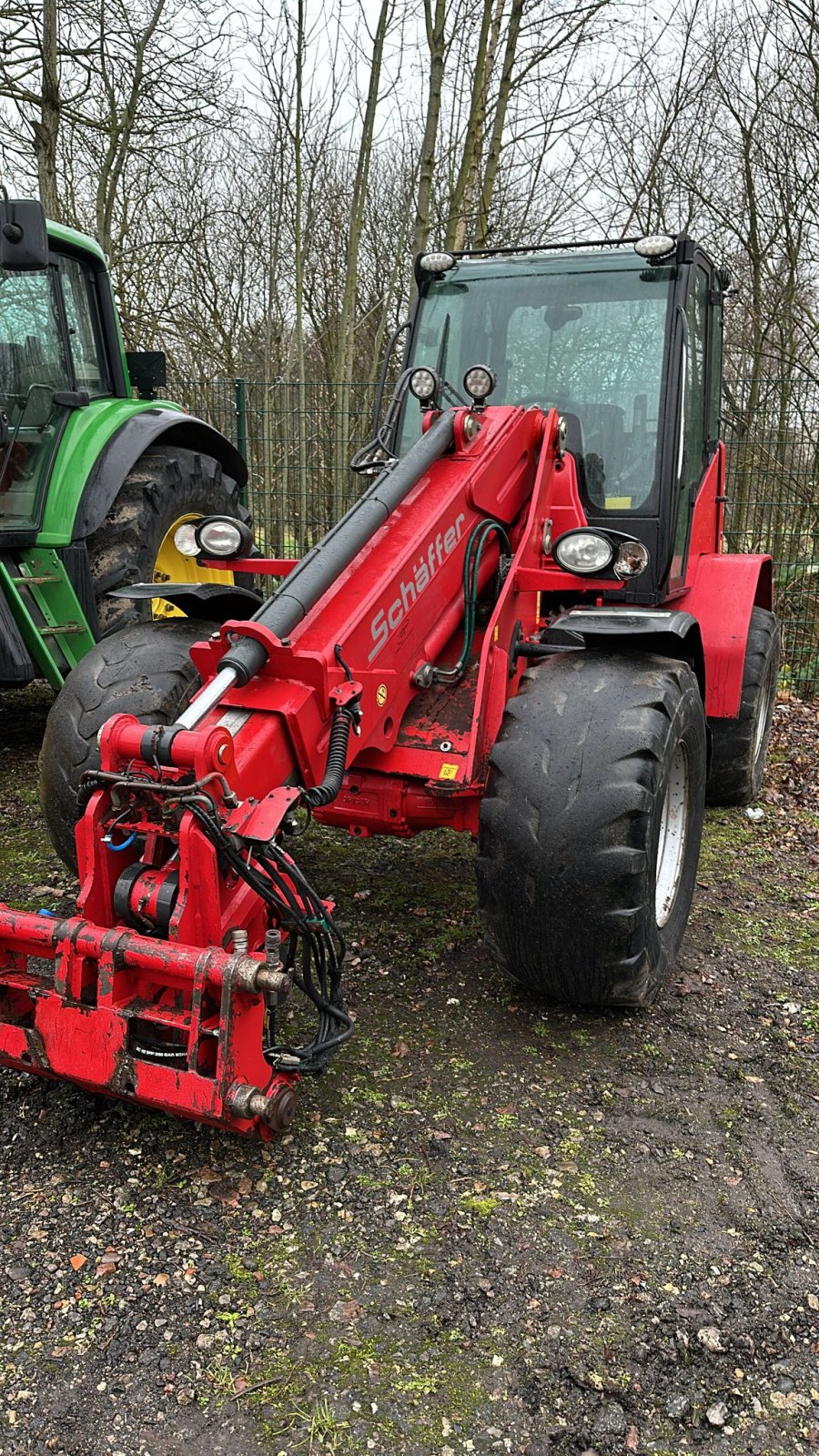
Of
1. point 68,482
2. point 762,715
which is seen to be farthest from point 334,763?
point 762,715

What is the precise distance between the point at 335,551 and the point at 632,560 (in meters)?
1.23

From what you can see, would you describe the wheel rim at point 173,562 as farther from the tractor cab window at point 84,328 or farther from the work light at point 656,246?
the work light at point 656,246

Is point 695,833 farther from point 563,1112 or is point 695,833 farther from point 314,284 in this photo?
Answer: point 314,284

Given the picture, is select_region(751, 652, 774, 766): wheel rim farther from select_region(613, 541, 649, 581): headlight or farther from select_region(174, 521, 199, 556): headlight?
select_region(174, 521, 199, 556): headlight

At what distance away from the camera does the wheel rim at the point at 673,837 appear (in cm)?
386

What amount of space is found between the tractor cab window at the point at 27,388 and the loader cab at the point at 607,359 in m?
2.18

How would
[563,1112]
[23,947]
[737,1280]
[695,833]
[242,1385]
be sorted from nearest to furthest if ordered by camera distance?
[242,1385] → [737,1280] → [23,947] → [563,1112] → [695,833]

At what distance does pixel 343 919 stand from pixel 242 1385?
2250 mm

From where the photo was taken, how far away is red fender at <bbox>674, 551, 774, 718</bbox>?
516 cm

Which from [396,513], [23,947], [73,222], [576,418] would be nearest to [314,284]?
[73,222]

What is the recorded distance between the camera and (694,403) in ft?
16.4

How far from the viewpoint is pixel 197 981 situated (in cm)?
254

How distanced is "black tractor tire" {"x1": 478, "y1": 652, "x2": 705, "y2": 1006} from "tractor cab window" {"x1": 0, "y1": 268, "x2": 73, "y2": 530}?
355cm

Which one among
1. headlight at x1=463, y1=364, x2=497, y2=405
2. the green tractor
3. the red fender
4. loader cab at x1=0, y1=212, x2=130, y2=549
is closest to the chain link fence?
loader cab at x1=0, y1=212, x2=130, y2=549
